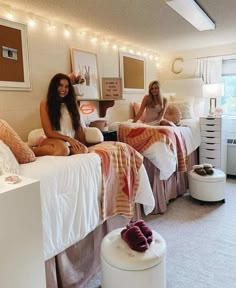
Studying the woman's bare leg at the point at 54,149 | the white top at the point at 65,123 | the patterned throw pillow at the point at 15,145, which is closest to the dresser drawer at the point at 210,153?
the white top at the point at 65,123

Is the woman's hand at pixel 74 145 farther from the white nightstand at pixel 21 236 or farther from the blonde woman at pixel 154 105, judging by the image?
the blonde woman at pixel 154 105

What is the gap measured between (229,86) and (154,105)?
1872mm

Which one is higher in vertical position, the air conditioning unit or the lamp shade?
the lamp shade

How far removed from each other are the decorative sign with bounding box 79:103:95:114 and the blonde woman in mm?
731

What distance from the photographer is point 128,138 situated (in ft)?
10.7

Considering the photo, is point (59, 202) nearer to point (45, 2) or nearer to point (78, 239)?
point (78, 239)

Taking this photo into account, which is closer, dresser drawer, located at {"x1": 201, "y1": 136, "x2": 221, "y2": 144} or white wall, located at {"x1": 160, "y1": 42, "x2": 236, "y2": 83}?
dresser drawer, located at {"x1": 201, "y1": 136, "x2": 221, "y2": 144}

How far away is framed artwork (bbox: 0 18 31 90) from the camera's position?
8.60ft

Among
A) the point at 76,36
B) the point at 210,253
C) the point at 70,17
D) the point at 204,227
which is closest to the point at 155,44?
the point at 76,36

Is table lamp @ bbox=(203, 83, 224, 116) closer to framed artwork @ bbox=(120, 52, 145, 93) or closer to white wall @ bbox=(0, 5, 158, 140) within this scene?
framed artwork @ bbox=(120, 52, 145, 93)

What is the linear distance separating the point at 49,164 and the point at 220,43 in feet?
13.5

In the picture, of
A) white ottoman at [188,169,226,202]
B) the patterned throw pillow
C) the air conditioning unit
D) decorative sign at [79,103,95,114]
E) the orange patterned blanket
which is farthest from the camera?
the air conditioning unit

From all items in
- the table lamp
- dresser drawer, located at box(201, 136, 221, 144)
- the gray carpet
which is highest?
the table lamp

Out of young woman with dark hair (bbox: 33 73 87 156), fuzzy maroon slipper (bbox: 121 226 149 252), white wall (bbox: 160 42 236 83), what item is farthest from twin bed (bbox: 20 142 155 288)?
white wall (bbox: 160 42 236 83)
